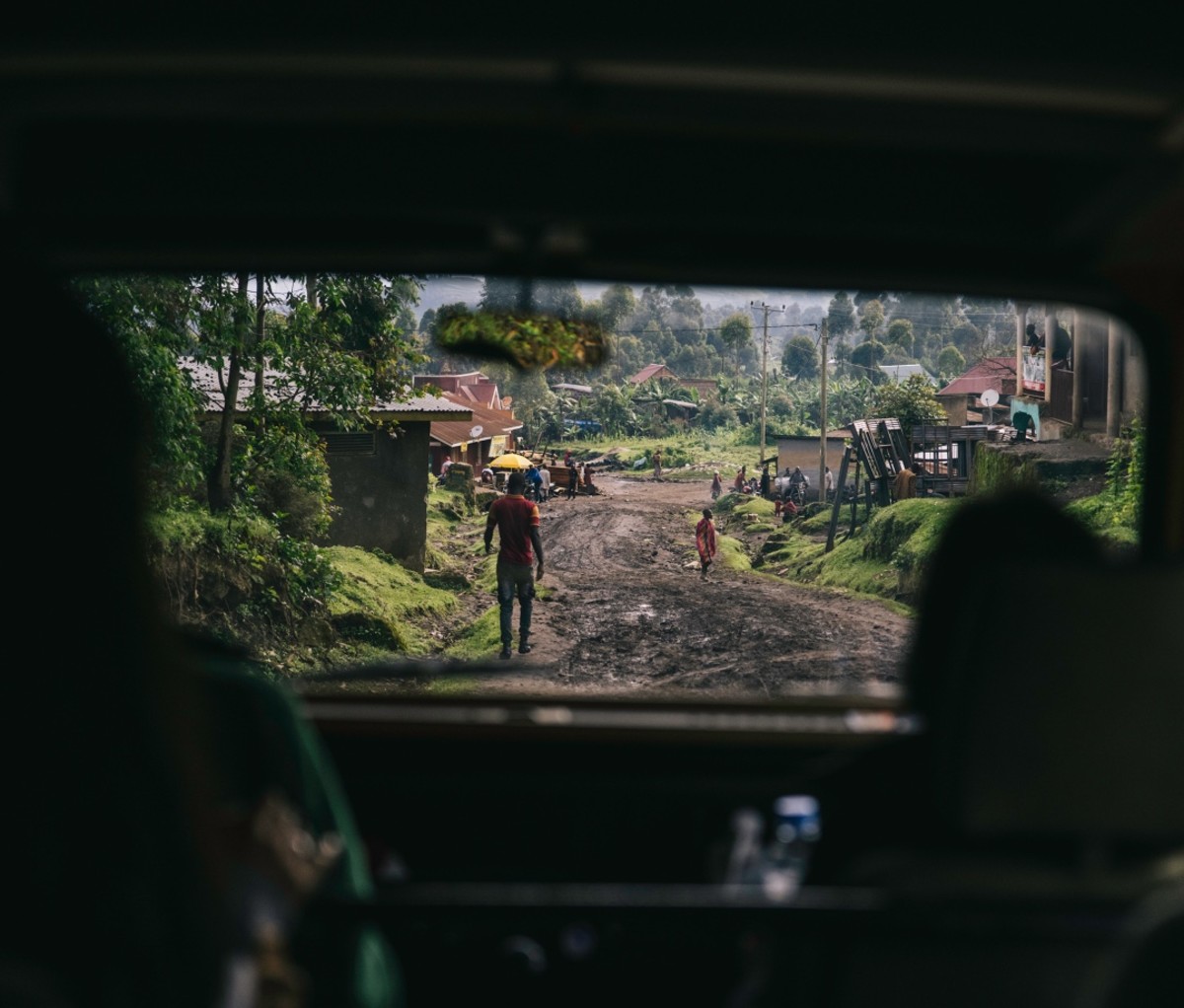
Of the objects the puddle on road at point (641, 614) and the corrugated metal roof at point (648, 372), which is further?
the puddle on road at point (641, 614)

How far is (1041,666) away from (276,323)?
12.1 metres

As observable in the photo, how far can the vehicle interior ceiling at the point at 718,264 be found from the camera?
4.24 ft

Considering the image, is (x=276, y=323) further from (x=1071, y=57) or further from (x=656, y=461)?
(x=1071, y=57)

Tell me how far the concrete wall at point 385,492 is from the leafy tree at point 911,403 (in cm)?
447

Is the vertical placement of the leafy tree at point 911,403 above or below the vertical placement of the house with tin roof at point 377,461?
above

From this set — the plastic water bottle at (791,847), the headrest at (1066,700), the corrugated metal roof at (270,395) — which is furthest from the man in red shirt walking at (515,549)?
the headrest at (1066,700)

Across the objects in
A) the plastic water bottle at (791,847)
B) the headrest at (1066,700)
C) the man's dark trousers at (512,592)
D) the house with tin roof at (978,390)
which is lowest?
the man's dark trousers at (512,592)

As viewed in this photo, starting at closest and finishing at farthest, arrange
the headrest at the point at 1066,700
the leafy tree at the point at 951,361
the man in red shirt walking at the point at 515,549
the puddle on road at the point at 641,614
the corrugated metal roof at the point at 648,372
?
the headrest at the point at 1066,700, the leafy tree at the point at 951,361, the corrugated metal roof at the point at 648,372, the man in red shirt walking at the point at 515,549, the puddle on road at the point at 641,614

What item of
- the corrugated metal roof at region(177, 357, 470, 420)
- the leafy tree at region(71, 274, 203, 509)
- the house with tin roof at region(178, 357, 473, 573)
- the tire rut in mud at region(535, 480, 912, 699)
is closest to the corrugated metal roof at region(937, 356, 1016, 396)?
the house with tin roof at region(178, 357, 473, 573)

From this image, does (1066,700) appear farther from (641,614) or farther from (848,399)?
(641,614)

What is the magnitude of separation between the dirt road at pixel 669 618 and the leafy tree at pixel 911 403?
13.2 ft

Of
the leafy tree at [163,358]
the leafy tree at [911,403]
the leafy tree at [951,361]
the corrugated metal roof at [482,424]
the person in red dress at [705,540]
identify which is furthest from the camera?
the person in red dress at [705,540]

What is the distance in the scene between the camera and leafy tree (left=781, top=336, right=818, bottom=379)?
7135 millimetres

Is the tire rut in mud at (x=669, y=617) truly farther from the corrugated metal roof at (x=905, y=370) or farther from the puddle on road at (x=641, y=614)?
the corrugated metal roof at (x=905, y=370)
